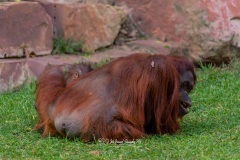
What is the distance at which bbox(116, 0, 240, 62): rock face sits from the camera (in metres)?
6.57

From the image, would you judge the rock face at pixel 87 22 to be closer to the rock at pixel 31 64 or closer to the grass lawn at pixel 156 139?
the rock at pixel 31 64

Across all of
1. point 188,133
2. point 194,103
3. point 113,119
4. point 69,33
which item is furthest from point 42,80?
point 69,33

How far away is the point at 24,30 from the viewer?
6.06 m

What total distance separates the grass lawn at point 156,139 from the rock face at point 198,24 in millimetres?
996

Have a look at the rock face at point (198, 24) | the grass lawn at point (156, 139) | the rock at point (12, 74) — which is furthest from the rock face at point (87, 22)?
the grass lawn at point (156, 139)

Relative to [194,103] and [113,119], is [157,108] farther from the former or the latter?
[194,103]

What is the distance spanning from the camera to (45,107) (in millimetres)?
4379

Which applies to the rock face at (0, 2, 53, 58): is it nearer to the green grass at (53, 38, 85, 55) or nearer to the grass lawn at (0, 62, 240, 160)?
the green grass at (53, 38, 85, 55)

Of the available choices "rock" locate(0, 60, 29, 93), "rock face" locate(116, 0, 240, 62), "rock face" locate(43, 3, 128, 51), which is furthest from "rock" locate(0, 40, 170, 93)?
"rock face" locate(116, 0, 240, 62)

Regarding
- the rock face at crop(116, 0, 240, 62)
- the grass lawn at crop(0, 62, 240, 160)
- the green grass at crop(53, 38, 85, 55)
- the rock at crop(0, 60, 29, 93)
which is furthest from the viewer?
the rock face at crop(116, 0, 240, 62)

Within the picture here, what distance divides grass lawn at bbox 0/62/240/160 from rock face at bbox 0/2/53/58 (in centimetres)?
54

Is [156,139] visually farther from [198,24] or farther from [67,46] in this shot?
[198,24]

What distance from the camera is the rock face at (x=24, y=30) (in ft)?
19.5

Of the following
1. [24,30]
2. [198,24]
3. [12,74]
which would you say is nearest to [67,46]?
[24,30]
